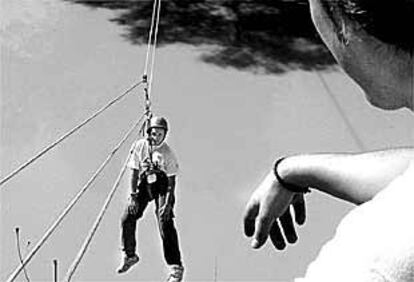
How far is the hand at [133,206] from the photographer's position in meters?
2.14

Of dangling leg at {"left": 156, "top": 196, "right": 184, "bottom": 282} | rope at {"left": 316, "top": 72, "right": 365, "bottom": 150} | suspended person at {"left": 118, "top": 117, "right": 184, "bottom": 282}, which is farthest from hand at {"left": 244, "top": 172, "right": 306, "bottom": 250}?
rope at {"left": 316, "top": 72, "right": 365, "bottom": 150}

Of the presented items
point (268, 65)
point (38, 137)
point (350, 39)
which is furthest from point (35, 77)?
point (350, 39)

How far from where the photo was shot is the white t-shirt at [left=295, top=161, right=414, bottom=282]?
339 mm

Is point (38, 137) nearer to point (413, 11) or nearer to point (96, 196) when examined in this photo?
point (96, 196)

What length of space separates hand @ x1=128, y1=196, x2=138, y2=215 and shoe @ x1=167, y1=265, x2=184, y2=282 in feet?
0.74

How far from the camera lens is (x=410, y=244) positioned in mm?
342

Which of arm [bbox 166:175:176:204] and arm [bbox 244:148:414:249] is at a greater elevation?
arm [bbox 244:148:414:249]

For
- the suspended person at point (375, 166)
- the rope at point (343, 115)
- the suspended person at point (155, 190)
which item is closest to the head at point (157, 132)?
the suspended person at point (155, 190)

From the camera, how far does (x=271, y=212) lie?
64 cm

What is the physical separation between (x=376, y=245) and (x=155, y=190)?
1726 millimetres

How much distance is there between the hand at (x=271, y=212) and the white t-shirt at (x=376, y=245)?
0.86ft

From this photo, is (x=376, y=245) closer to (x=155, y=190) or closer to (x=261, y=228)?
(x=261, y=228)

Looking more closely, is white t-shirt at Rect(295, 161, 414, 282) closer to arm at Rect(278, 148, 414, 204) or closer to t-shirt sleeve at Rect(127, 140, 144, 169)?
arm at Rect(278, 148, 414, 204)

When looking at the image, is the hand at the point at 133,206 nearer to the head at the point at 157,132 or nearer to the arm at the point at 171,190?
the arm at the point at 171,190
